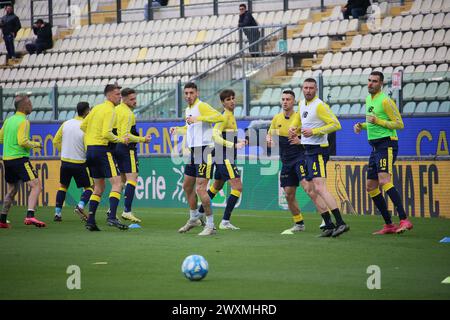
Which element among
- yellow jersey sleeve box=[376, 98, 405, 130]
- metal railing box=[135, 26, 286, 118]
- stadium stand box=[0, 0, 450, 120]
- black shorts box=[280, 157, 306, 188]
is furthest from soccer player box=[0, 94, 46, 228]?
metal railing box=[135, 26, 286, 118]

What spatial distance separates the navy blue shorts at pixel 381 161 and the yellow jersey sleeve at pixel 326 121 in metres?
0.89

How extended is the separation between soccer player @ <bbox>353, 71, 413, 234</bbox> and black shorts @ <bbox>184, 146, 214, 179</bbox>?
2255 mm

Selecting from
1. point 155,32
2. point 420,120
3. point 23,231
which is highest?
point 155,32

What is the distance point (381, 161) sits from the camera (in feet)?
48.3

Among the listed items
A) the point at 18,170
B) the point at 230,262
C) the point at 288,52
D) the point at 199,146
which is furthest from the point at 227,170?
the point at 288,52

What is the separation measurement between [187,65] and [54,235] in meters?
14.7

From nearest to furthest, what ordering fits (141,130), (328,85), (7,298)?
(7,298)
(328,85)
(141,130)

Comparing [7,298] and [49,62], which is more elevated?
[49,62]

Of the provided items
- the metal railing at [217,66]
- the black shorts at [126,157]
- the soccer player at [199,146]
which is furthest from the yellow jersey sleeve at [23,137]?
the metal railing at [217,66]

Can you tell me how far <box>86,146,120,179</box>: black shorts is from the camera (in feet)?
52.5
